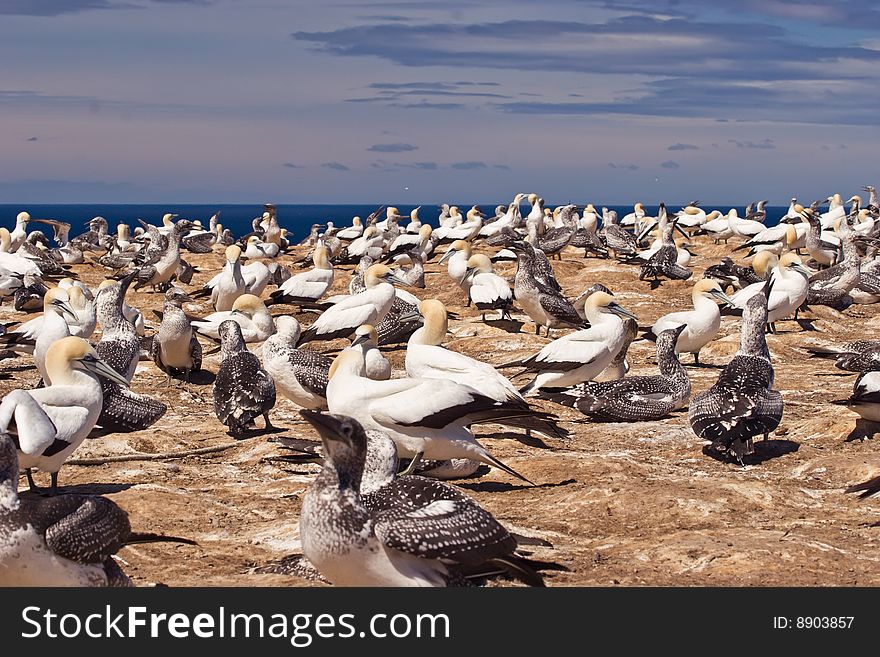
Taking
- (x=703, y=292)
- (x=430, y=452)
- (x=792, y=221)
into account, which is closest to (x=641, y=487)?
(x=430, y=452)

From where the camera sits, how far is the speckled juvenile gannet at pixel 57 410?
8.35 meters

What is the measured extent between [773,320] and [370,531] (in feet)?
48.1

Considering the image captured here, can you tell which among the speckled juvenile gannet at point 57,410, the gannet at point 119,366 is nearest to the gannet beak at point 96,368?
the speckled juvenile gannet at point 57,410

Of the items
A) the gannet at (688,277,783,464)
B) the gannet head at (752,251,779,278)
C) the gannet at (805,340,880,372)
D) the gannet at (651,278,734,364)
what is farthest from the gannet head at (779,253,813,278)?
the gannet at (688,277,783,464)

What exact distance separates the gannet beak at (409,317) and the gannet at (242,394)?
5.02 metres

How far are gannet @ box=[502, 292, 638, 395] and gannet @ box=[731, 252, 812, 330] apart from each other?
17.7 ft

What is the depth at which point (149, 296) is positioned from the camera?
25547 millimetres

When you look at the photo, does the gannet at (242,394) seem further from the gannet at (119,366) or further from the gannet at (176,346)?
the gannet at (176,346)

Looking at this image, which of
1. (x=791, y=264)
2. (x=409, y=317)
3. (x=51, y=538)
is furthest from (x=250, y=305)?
(x=51, y=538)

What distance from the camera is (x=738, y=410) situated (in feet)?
35.9

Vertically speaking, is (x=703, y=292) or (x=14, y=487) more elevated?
(x=14, y=487)

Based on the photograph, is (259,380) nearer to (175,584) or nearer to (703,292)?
(175,584)

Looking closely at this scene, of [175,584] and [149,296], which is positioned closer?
[175,584]

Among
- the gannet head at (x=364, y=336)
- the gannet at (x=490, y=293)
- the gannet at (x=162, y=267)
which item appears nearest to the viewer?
the gannet head at (x=364, y=336)
